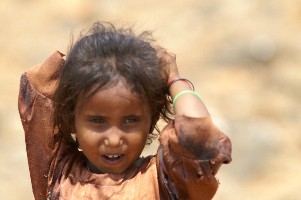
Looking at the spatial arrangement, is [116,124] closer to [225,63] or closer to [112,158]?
[112,158]

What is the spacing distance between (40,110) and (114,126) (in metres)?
0.37

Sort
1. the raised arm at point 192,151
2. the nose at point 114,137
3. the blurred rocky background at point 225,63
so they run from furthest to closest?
the blurred rocky background at point 225,63 → the nose at point 114,137 → the raised arm at point 192,151

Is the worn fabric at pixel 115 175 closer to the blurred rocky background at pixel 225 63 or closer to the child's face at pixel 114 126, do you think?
the child's face at pixel 114 126

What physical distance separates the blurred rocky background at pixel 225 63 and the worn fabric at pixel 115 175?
4216 millimetres

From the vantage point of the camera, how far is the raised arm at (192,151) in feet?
9.66

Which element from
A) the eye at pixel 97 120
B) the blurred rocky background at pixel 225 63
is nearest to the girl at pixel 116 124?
the eye at pixel 97 120

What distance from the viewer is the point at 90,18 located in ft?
31.4

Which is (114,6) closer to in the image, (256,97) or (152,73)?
(256,97)

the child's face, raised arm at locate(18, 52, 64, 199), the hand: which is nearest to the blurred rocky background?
raised arm at locate(18, 52, 64, 199)

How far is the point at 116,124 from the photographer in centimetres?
310

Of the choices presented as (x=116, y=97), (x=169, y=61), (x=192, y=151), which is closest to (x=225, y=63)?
(x=169, y=61)

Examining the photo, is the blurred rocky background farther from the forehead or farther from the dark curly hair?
the forehead

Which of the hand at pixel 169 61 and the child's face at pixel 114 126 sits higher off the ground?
the hand at pixel 169 61

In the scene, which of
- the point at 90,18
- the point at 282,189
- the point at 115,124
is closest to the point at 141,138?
the point at 115,124
